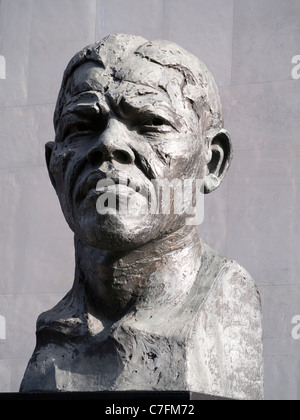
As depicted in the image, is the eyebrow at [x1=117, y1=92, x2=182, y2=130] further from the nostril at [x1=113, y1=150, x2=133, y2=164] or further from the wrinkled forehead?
the nostril at [x1=113, y1=150, x2=133, y2=164]

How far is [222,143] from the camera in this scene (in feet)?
16.4

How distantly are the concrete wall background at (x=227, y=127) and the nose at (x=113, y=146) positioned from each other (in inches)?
89.8

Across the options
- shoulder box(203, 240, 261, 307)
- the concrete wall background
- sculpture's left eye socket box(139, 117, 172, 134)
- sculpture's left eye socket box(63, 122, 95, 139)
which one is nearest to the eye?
sculpture's left eye socket box(139, 117, 172, 134)

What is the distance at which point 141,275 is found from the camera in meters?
4.71

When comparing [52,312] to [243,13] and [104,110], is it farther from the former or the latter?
[243,13]

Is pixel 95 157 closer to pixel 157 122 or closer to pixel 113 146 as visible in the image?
pixel 113 146

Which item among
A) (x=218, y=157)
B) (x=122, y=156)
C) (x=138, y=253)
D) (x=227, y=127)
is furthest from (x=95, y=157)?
(x=227, y=127)

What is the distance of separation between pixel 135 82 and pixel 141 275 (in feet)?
2.25

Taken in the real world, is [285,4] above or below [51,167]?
above

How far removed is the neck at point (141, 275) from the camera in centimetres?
470

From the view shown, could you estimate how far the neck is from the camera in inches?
185

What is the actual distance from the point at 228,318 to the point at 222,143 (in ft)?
2.29

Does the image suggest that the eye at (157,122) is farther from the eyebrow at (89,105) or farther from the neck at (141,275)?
the neck at (141,275)
